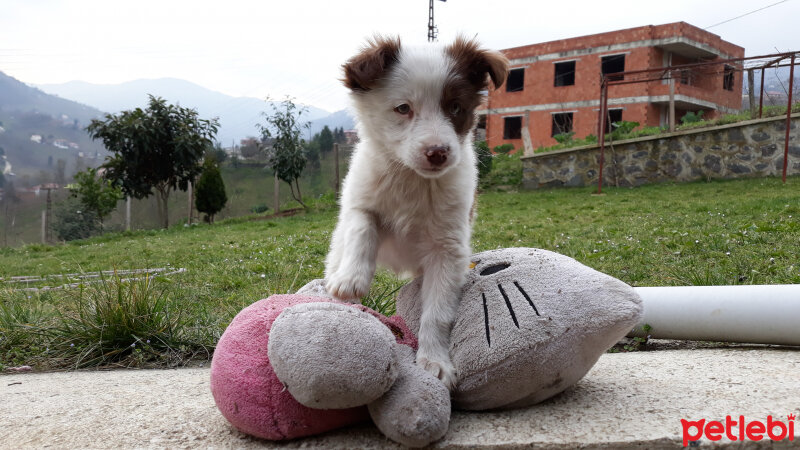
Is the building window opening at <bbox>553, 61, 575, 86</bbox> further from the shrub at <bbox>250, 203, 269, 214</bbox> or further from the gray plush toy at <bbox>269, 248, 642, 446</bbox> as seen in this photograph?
the gray plush toy at <bbox>269, 248, 642, 446</bbox>

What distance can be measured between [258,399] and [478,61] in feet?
5.70

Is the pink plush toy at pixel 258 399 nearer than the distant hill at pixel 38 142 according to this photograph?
Yes

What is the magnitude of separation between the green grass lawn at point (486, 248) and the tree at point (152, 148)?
4662mm

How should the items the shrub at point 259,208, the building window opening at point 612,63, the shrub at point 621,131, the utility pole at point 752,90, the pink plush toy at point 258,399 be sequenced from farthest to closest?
1. the building window opening at point 612,63
2. the shrub at point 259,208
3. the shrub at point 621,131
4. the utility pole at point 752,90
5. the pink plush toy at point 258,399

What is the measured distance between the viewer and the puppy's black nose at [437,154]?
7.47ft

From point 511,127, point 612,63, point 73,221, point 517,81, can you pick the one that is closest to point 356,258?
point 73,221

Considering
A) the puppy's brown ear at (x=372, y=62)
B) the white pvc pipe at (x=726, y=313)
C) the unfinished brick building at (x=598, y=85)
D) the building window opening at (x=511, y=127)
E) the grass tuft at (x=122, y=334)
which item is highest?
the unfinished brick building at (x=598, y=85)

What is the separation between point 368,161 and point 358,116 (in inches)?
10.1

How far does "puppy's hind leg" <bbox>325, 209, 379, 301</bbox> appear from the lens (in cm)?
244

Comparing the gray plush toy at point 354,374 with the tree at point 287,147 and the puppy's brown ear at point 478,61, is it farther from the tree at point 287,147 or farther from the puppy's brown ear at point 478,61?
the tree at point 287,147

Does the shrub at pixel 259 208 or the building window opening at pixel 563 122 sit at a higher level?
the building window opening at pixel 563 122

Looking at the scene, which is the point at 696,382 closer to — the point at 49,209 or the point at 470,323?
the point at 470,323

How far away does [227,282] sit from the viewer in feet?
18.3

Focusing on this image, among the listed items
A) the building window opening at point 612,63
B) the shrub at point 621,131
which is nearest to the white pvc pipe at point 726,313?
the shrub at point 621,131
